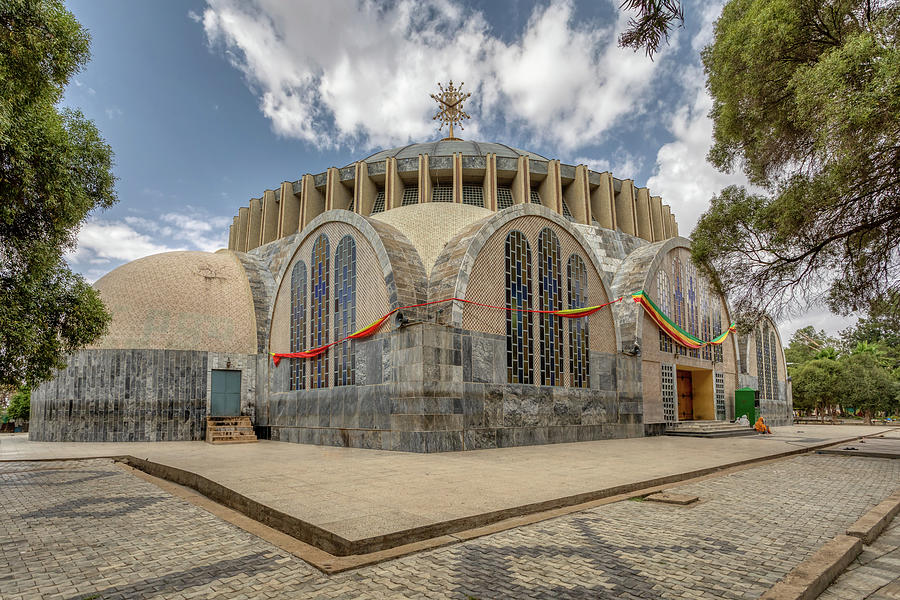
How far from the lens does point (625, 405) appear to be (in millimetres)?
16109

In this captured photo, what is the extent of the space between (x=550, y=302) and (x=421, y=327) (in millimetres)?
4601

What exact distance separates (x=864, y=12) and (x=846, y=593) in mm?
8690

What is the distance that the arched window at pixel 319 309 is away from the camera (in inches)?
579

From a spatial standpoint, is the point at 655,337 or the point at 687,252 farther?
the point at 687,252

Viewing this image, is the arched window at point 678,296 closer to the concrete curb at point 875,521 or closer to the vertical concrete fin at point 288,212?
the concrete curb at point 875,521

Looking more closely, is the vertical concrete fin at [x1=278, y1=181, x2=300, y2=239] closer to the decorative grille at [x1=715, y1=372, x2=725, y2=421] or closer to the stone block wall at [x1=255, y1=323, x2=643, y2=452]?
the stone block wall at [x1=255, y1=323, x2=643, y2=452]

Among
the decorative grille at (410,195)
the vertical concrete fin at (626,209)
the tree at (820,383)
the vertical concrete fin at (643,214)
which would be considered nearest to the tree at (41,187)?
the decorative grille at (410,195)

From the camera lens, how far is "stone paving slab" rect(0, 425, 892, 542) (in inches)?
209

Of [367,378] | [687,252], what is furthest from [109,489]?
[687,252]

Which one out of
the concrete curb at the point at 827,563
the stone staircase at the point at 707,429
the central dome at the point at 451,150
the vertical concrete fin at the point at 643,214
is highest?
the central dome at the point at 451,150

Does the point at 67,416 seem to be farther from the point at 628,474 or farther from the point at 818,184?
the point at 818,184

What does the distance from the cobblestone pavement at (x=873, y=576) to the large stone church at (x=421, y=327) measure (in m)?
7.88

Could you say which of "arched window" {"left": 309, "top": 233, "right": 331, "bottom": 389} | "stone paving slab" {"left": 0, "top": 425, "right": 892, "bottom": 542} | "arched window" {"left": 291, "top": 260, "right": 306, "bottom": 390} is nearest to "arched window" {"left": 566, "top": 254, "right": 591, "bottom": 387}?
"stone paving slab" {"left": 0, "top": 425, "right": 892, "bottom": 542}

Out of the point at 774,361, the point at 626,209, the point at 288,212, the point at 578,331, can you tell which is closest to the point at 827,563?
the point at 578,331
